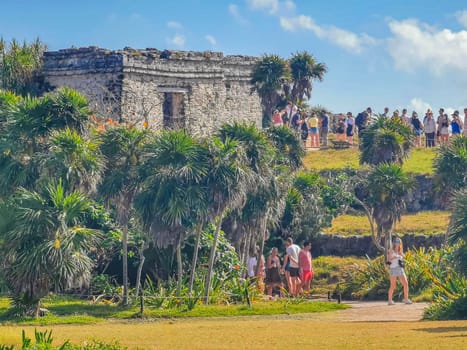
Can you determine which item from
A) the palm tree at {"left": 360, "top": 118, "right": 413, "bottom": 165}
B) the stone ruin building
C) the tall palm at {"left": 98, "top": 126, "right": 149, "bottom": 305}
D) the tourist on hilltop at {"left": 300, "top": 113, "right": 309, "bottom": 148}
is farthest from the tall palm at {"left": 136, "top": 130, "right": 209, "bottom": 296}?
the tourist on hilltop at {"left": 300, "top": 113, "right": 309, "bottom": 148}

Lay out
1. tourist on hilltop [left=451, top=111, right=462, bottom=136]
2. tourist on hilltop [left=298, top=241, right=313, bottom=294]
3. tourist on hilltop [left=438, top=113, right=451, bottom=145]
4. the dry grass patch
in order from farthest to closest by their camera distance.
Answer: tourist on hilltop [left=438, top=113, right=451, bottom=145] → tourist on hilltop [left=451, top=111, right=462, bottom=136] → tourist on hilltop [left=298, top=241, right=313, bottom=294] → the dry grass patch

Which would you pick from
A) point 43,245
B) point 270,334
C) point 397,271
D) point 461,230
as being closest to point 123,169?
point 43,245

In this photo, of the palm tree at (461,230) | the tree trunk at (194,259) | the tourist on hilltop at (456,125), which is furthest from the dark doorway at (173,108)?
the palm tree at (461,230)

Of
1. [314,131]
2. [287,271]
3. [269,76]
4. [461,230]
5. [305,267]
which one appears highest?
[269,76]

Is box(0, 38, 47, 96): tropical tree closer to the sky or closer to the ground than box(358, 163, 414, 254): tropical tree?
closer to the sky

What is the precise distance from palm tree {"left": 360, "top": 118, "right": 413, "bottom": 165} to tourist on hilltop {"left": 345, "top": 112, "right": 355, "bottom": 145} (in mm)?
8665

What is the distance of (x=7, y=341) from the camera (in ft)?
71.6

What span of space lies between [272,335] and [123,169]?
9071 millimetres

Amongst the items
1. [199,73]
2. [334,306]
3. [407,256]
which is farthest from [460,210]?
[199,73]

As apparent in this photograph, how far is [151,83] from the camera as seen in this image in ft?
145

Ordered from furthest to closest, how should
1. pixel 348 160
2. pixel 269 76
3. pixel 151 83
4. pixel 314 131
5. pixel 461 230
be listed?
pixel 314 131 < pixel 269 76 < pixel 348 160 < pixel 151 83 < pixel 461 230

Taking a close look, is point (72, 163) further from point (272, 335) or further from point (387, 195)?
point (387, 195)

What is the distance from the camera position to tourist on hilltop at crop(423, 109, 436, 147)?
157ft

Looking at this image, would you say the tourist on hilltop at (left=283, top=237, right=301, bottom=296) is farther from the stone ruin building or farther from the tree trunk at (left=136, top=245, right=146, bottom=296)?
the stone ruin building
